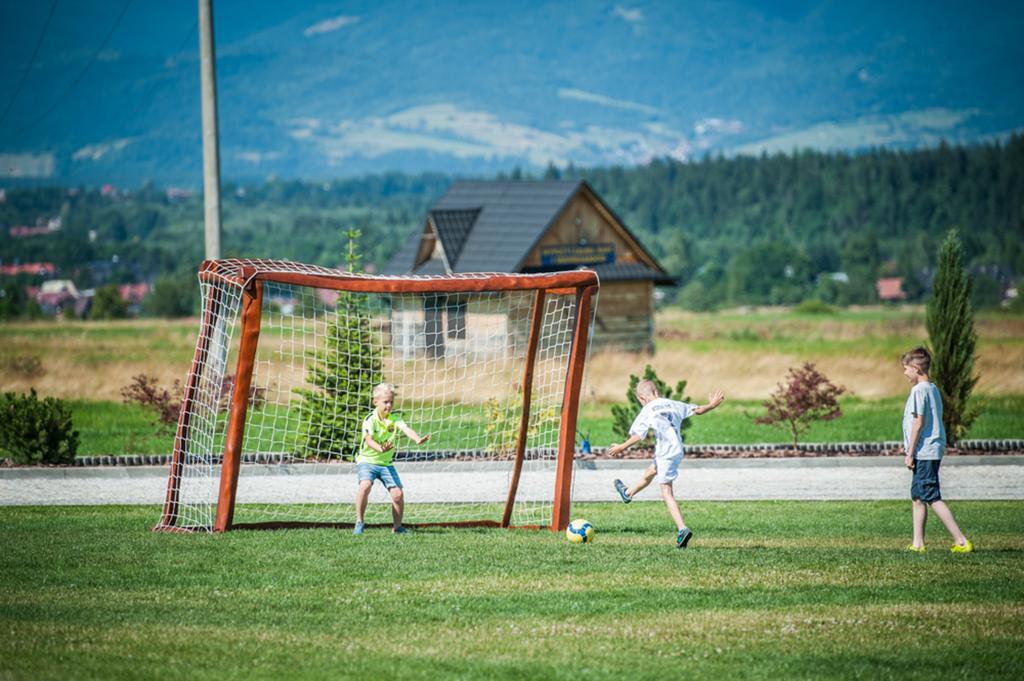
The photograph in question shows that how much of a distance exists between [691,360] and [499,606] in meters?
26.9

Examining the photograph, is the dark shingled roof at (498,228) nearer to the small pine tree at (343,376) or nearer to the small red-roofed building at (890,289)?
the small pine tree at (343,376)

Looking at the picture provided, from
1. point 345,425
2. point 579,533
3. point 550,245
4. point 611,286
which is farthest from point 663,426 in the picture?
point 611,286

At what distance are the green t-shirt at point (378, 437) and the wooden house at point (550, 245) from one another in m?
29.1

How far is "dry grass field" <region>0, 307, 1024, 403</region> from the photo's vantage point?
3123 cm

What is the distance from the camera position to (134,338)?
5181cm

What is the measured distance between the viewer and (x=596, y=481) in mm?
20297

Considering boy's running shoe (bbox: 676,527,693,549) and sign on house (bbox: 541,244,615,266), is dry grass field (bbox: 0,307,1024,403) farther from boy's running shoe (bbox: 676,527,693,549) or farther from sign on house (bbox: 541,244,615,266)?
boy's running shoe (bbox: 676,527,693,549)

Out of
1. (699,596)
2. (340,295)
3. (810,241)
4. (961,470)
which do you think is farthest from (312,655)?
(810,241)

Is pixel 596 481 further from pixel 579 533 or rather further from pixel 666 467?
pixel 666 467

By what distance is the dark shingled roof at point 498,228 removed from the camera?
43719mm

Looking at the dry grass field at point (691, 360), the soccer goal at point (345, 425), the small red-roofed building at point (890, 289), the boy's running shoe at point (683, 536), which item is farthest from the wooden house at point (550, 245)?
the small red-roofed building at point (890, 289)

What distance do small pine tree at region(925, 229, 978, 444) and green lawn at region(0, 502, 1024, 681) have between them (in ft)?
28.2

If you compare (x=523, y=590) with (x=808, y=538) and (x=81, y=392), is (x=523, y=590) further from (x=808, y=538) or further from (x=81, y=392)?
A: (x=81, y=392)

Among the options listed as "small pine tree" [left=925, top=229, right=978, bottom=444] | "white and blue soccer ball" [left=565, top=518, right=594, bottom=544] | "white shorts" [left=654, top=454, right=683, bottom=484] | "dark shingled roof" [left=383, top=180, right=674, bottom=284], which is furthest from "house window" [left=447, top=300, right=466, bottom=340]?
"white shorts" [left=654, top=454, right=683, bottom=484]
